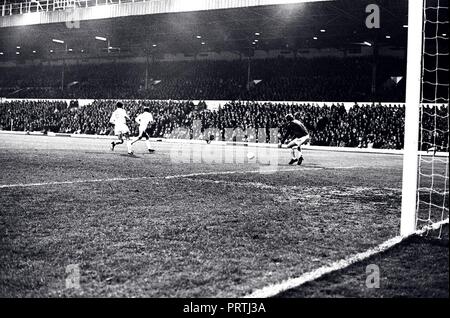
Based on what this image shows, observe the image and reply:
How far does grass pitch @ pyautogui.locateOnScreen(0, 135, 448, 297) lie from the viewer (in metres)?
3.26

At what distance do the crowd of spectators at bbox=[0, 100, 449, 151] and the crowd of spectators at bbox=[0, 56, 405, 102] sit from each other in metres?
2.81

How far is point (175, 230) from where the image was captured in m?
4.83

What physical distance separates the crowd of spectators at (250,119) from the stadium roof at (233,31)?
527cm

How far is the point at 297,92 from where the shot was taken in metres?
31.2

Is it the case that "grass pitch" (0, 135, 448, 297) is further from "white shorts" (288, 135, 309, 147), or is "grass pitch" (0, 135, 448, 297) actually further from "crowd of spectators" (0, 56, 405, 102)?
"crowd of spectators" (0, 56, 405, 102)

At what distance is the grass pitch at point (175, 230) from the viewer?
3.26 meters

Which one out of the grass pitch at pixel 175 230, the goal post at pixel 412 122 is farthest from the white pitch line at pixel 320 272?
the goal post at pixel 412 122

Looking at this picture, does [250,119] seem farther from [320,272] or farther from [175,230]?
[320,272]

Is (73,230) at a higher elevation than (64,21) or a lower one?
lower

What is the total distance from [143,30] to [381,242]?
33.1 m

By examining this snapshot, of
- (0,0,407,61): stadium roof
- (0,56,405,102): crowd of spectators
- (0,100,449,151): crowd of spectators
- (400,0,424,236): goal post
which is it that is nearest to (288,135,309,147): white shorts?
(0,100,449,151): crowd of spectators

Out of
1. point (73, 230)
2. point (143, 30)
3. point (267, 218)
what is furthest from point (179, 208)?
point (143, 30)

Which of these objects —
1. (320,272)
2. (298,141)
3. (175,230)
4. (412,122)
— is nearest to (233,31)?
(298,141)

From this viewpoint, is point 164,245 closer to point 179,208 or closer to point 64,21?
point 179,208
